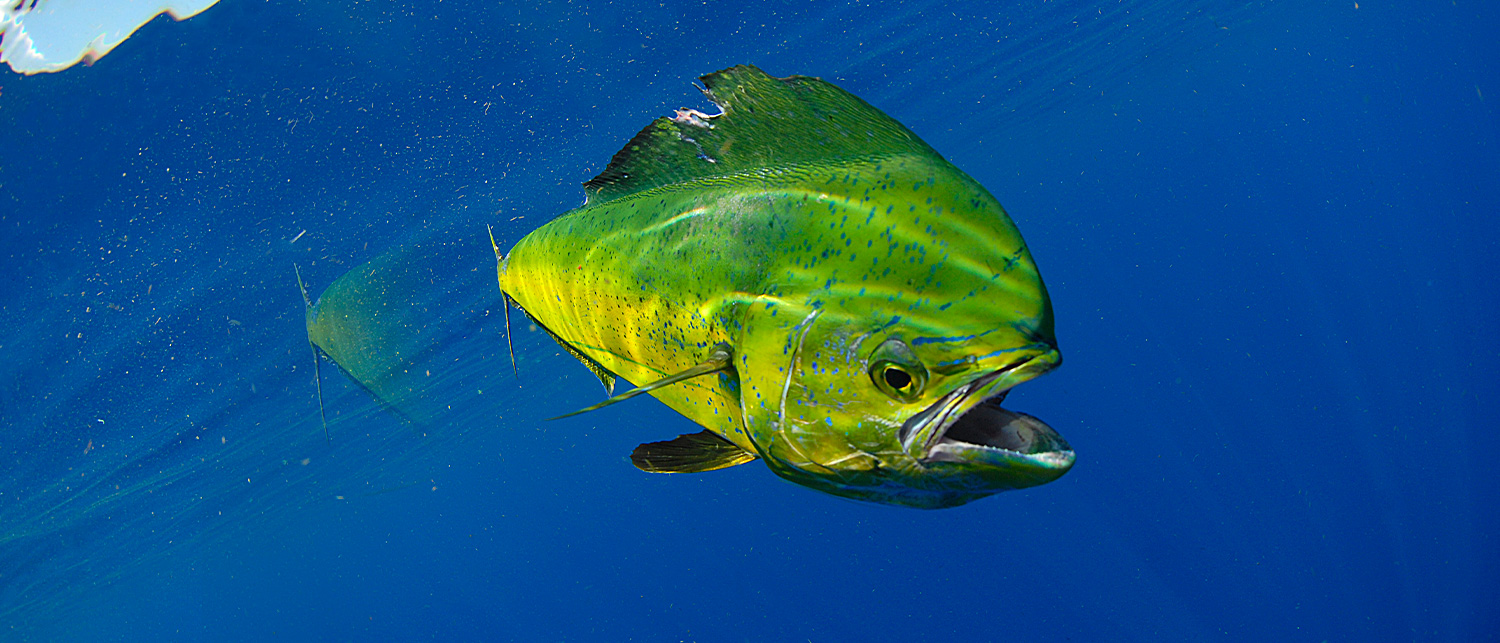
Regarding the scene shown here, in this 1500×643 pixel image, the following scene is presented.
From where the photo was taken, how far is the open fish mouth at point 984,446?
0.88 meters

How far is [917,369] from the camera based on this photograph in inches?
36.1

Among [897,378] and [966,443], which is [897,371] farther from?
[966,443]

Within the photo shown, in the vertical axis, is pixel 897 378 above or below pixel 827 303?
below

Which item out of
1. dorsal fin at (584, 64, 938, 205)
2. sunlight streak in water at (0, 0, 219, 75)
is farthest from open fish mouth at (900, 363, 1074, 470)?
sunlight streak in water at (0, 0, 219, 75)

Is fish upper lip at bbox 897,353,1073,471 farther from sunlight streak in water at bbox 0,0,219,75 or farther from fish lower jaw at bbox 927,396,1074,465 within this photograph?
sunlight streak in water at bbox 0,0,219,75

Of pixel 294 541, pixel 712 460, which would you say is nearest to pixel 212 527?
pixel 294 541

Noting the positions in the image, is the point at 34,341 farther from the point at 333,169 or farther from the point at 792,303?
the point at 792,303

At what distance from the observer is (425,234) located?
291 inches

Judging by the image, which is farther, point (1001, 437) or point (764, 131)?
point (764, 131)

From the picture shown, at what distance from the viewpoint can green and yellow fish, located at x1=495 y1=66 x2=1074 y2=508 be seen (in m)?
0.92

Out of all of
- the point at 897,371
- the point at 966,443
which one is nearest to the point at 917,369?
the point at 897,371

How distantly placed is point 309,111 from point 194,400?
22.9 feet

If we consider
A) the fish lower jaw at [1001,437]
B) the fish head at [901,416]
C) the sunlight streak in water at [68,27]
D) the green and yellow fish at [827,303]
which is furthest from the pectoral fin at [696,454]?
the sunlight streak in water at [68,27]

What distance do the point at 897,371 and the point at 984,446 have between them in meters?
0.17
